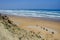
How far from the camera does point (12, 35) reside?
2.89m

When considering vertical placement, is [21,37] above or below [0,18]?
below

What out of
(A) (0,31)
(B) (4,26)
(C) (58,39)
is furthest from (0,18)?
(C) (58,39)

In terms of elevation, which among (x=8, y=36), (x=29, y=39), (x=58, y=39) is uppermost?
(x=8, y=36)

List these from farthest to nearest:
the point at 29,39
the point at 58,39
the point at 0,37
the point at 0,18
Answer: the point at 58,39 < the point at 0,18 < the point at 29,39 < the point at 0,37

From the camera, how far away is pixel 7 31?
9.65 ft

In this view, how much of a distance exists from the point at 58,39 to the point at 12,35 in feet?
20.8

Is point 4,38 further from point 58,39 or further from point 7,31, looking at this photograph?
point 58,39

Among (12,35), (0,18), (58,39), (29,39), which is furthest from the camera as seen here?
(58,39)

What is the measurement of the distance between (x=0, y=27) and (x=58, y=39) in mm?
6372

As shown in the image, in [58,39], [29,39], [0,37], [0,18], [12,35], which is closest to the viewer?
[0,37]

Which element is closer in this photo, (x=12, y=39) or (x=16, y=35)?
(x=12, y=39)

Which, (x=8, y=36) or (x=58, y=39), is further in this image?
(x=58, y=39)

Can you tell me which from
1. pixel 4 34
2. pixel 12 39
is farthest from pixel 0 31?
pixel 12 39

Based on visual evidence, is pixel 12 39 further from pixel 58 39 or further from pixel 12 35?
pixel 58 39
